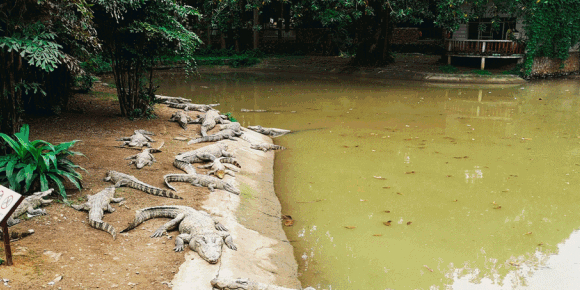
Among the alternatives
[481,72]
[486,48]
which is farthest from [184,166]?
[486,48]

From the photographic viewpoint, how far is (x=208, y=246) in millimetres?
4254

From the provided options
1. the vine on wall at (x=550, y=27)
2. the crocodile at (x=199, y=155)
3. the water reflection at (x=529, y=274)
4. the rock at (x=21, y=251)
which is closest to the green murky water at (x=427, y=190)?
the water reflection at (x=529, y=274)

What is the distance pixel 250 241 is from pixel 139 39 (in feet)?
18.6

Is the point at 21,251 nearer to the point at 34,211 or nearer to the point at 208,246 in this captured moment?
the point at 34,211

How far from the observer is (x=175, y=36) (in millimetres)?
8625

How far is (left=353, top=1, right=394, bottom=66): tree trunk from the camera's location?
22391 millimetres

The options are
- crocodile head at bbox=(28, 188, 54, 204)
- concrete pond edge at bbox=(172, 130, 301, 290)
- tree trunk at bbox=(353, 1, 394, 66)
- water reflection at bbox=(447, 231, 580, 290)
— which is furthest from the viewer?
tree trunk at bbox=(353, 1, 394, 66)

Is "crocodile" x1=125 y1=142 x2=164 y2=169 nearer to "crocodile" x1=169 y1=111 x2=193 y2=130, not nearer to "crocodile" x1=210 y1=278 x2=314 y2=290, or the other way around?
"crocodile" x1=169 y1=111 x2=193 y2=130

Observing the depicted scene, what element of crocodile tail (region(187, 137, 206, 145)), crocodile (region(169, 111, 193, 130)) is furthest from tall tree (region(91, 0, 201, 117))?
crocodile tail (region(187, 137, 206, 145))

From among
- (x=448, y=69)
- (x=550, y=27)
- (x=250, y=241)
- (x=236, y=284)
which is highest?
(x=550, y=27)

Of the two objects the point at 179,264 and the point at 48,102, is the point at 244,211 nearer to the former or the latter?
the point at 179,264

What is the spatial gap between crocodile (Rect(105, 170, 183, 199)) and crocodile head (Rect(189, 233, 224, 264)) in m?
1.37

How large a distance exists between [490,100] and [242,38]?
61.6 ft

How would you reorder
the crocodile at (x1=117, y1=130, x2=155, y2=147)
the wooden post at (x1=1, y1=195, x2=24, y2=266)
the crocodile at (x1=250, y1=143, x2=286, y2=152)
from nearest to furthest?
the wooden post at (x1=1, y1=195, x2=24, y2=266)
the crocodile at (x1=117, y1=130, x2=155, y2=147)
the crocodile at (x1=250, y1=143, x2=286, y2=152)
